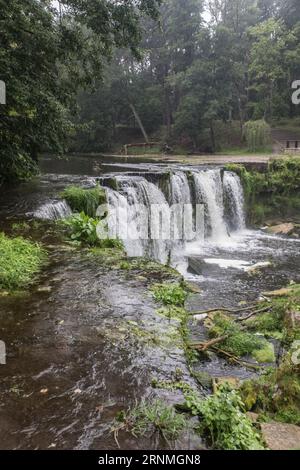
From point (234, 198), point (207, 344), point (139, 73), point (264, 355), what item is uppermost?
point (139, 73)

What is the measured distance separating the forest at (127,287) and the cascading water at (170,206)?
0.06 meters

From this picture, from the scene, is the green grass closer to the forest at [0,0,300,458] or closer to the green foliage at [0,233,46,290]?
the forest at [0,0,300,458]

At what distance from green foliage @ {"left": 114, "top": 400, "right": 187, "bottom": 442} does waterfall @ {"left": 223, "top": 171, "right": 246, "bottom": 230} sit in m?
14.0

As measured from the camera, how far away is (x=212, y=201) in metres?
16.0

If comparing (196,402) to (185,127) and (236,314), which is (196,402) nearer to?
(236,314)

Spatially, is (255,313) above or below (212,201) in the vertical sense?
below

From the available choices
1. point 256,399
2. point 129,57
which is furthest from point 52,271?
point 129,57

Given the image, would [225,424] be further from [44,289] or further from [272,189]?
[272,189]

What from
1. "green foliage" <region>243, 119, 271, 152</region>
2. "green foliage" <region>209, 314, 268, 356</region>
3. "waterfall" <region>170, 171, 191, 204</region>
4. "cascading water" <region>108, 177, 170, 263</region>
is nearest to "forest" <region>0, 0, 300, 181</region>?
"green foliage" <region>243, 119, 271, 152</region>

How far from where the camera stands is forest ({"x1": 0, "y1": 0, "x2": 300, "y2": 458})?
3.10 m

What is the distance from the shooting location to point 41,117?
944 centimetres

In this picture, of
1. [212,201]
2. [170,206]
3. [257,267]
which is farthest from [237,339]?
[212,201]

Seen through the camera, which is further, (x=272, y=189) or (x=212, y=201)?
(x=272, y=189)

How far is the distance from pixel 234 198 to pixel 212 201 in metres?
1.66
